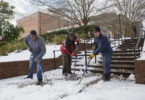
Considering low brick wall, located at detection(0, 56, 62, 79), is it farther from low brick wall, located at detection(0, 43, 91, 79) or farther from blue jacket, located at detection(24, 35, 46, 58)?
blue jacket, located at detection(24, 35, 46, 58)

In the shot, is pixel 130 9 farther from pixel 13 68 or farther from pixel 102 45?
pixel 13 68

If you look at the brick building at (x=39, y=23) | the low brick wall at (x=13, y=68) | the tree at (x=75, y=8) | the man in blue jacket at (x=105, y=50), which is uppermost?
the brick building at (x=39, y=23)

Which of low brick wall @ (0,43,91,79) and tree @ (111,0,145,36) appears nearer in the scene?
low brick wall @ (0,43,91,79)

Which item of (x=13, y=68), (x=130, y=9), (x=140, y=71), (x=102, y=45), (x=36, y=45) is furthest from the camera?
(x=130, y=9)

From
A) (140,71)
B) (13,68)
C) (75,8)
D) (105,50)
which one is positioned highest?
(75,8)

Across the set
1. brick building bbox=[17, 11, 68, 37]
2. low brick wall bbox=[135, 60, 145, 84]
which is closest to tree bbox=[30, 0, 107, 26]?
low brick wall bbox=[135, 60, 145, 84]

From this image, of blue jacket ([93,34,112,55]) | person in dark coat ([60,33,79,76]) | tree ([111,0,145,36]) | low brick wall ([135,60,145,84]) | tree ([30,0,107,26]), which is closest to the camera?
low brick wall ([135,60,145,84])

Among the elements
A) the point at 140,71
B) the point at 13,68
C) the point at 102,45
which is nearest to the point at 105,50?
the point at 102,45

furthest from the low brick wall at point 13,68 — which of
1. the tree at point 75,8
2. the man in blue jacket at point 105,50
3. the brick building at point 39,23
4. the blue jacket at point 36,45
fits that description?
the brick building at point 39,23

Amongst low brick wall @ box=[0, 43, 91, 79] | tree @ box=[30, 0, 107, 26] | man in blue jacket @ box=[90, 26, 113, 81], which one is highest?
tree @ box=[30, 0, 107, 26]

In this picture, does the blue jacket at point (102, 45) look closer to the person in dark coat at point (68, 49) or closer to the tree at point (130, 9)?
the person in dark coat at point (68, 49)

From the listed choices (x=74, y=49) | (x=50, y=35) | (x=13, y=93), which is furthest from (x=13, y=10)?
(x=13, y=93)

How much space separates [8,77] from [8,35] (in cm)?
1274

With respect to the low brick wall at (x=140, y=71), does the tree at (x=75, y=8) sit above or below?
above
